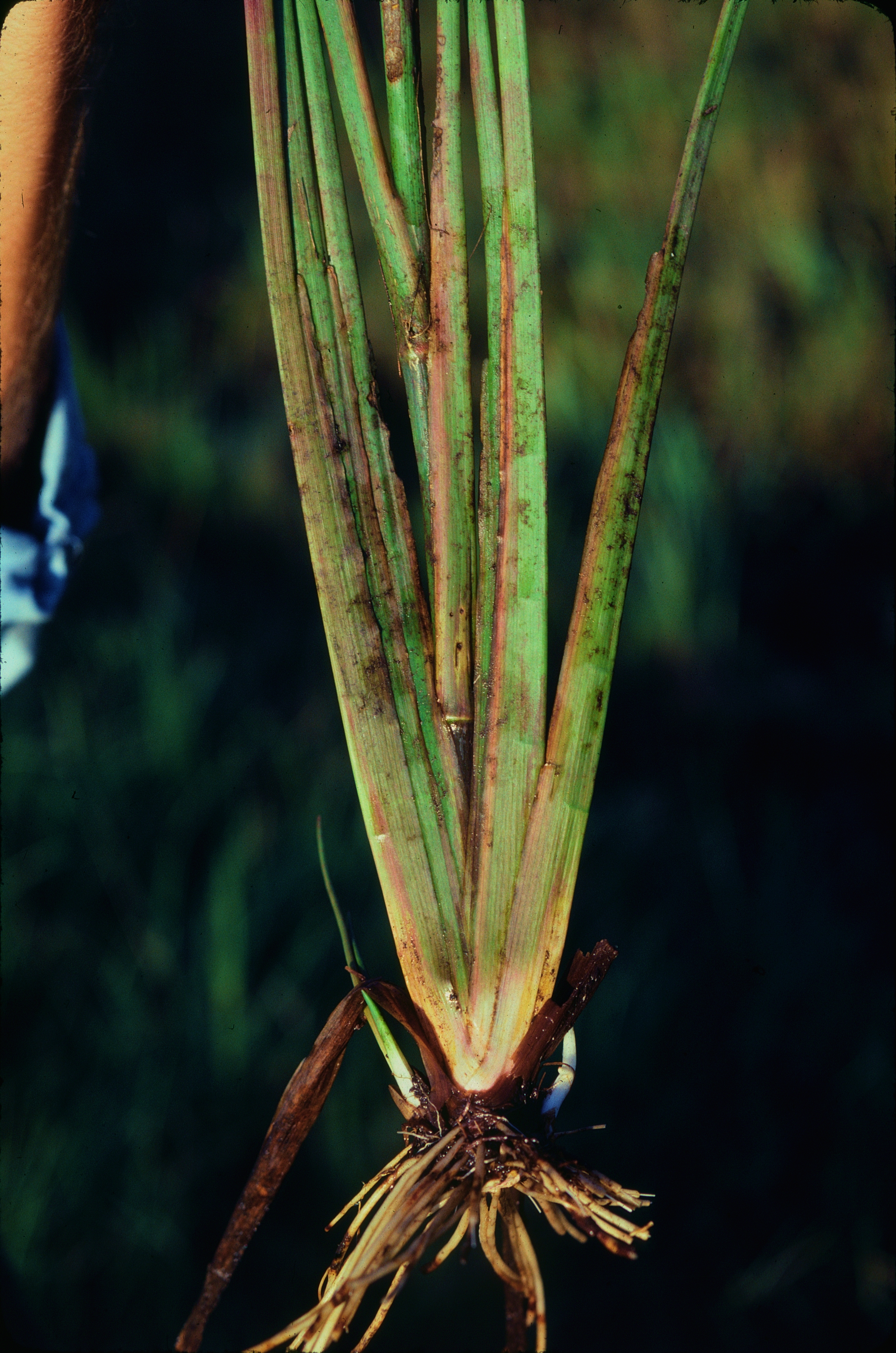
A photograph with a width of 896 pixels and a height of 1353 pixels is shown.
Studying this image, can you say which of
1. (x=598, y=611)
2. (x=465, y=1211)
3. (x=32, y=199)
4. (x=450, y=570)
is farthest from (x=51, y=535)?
(x=465, y=1211)

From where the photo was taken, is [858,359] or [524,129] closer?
[524,129]

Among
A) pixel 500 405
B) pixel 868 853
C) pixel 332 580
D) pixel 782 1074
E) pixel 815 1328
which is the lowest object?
pixel 815 1328

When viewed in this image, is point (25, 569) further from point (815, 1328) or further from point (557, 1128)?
point (815, 1328)

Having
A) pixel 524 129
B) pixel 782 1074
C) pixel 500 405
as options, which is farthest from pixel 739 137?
pixel 782 1074

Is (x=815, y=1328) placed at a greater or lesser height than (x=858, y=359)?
lesser

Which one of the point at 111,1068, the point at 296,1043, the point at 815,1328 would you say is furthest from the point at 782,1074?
the point at 111,1068
